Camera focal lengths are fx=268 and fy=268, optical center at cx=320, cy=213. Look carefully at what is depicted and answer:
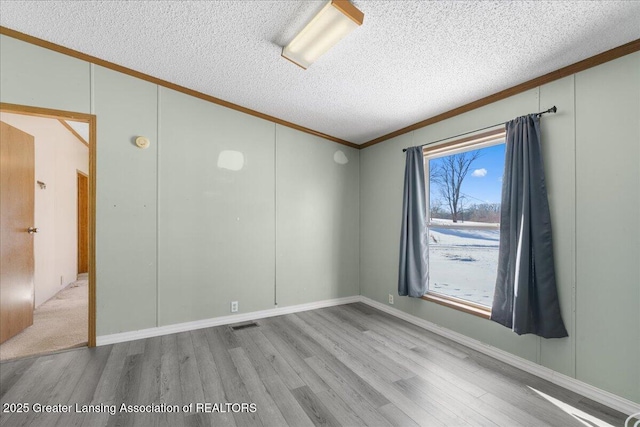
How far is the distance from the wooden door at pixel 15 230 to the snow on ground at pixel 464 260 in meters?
4.40

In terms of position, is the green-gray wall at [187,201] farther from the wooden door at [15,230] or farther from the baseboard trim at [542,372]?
the baseboard trim at [542,372]

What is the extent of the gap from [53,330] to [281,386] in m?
2.77

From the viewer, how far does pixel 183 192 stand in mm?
2984

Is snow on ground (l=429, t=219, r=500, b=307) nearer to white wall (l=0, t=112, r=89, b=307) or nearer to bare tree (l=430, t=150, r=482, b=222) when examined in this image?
bare tree (l=430, t=150, r=482, b=222)

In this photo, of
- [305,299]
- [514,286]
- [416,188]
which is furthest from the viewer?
[305,299]

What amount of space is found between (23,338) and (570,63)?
17.9 ft

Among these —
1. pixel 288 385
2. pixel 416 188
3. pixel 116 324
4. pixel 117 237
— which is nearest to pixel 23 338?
pixel 116 324

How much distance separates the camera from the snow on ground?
8.64 feet

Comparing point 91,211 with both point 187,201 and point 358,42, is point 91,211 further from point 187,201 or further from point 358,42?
point 358,42

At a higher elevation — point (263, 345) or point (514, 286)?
point (514, 286)

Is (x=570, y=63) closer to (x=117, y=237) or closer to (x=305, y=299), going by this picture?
(x=305, y=299)

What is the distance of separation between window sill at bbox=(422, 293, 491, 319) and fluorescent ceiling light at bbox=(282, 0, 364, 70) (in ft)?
8.77

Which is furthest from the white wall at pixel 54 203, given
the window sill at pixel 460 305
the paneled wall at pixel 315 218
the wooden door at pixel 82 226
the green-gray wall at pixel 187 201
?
the window sill at pixel 460 305

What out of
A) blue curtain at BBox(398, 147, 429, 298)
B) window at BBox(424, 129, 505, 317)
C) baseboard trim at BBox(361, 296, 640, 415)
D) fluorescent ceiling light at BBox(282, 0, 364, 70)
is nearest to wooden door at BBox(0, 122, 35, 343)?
fluorescent ceiling light at BBox(282, 0, 364, 70)
